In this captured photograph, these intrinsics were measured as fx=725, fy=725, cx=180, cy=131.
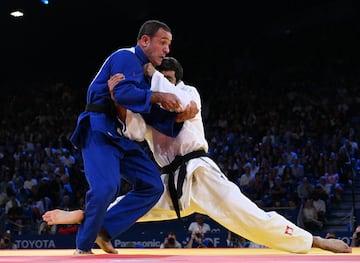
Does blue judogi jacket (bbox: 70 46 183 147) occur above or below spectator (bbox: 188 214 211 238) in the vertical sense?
above

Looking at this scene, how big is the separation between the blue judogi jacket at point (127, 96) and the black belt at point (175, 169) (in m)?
0.16

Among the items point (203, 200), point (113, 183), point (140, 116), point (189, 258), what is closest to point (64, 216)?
point (113, 183)

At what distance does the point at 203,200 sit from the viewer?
13.9 feet

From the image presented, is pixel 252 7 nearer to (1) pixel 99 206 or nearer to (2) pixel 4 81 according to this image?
(2) pixel 4 81

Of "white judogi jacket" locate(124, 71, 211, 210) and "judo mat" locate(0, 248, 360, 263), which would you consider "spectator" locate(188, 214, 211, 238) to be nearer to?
"white judogi jacket" locate(124, 71, 211, 210)

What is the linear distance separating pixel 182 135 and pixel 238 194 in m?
0.48

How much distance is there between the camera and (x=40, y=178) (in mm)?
13414

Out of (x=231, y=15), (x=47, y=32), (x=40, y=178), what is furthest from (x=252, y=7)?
(x=40, y=178)

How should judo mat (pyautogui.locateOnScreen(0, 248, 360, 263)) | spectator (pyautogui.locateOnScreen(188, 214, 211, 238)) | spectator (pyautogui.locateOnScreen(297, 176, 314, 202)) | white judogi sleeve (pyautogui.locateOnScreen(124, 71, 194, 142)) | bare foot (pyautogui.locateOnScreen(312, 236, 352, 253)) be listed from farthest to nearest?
spectator (pyautogui.locateOnScreen(297, 176, 314, 202)) → spectator (pyautogui.locateOnScreen(188, 214, 211, 238)) → bare foot (pyautogui.locateOnScreen(312, 236, 352, 253)) → white judogi sleeve (pyautogui.locateOnScreen(124, 71, 194, 142)) → judo mat (pyautogui.locateOnScreen(0, 248, 360, 263))

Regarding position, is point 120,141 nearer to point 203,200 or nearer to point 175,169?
point 175,169

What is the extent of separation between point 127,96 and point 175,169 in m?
0.65

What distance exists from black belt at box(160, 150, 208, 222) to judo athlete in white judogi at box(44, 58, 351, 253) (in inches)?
0.6

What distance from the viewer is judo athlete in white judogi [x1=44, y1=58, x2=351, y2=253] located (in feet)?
13.5

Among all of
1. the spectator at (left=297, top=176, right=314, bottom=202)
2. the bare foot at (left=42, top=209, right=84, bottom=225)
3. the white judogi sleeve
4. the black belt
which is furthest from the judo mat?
the spectator at (left=297, top=176, right=314, bottom=202)
